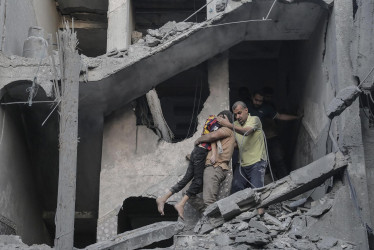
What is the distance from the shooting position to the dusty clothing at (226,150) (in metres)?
12.5

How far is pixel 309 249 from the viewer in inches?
437

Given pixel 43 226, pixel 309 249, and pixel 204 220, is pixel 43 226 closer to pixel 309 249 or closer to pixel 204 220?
pixel 204 220

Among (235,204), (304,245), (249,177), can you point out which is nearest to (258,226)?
(235,204)

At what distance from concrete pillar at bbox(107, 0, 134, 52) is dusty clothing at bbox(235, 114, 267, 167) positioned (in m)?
3.87

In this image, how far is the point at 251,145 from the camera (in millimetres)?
12727

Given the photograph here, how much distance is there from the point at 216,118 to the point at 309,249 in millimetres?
2939

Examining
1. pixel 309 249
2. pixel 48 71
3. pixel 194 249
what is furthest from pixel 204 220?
pixel 48 71

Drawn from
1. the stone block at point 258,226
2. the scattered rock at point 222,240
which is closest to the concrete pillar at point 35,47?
the scattered rock at point 222,240

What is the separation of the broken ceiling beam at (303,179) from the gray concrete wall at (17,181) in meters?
4.69

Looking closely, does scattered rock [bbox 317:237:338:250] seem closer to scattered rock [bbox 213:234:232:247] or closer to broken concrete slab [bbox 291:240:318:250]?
broken concrete slab [bbox 291:240:318:250]

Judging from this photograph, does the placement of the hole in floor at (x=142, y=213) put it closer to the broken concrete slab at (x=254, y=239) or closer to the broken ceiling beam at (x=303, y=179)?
the broken ceiling beam at (x=303, y=179)

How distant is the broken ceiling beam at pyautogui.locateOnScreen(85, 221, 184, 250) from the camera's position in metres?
11.3

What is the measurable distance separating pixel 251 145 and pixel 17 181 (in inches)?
179

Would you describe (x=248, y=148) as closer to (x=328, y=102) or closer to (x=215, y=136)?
(x=215, y=136)
